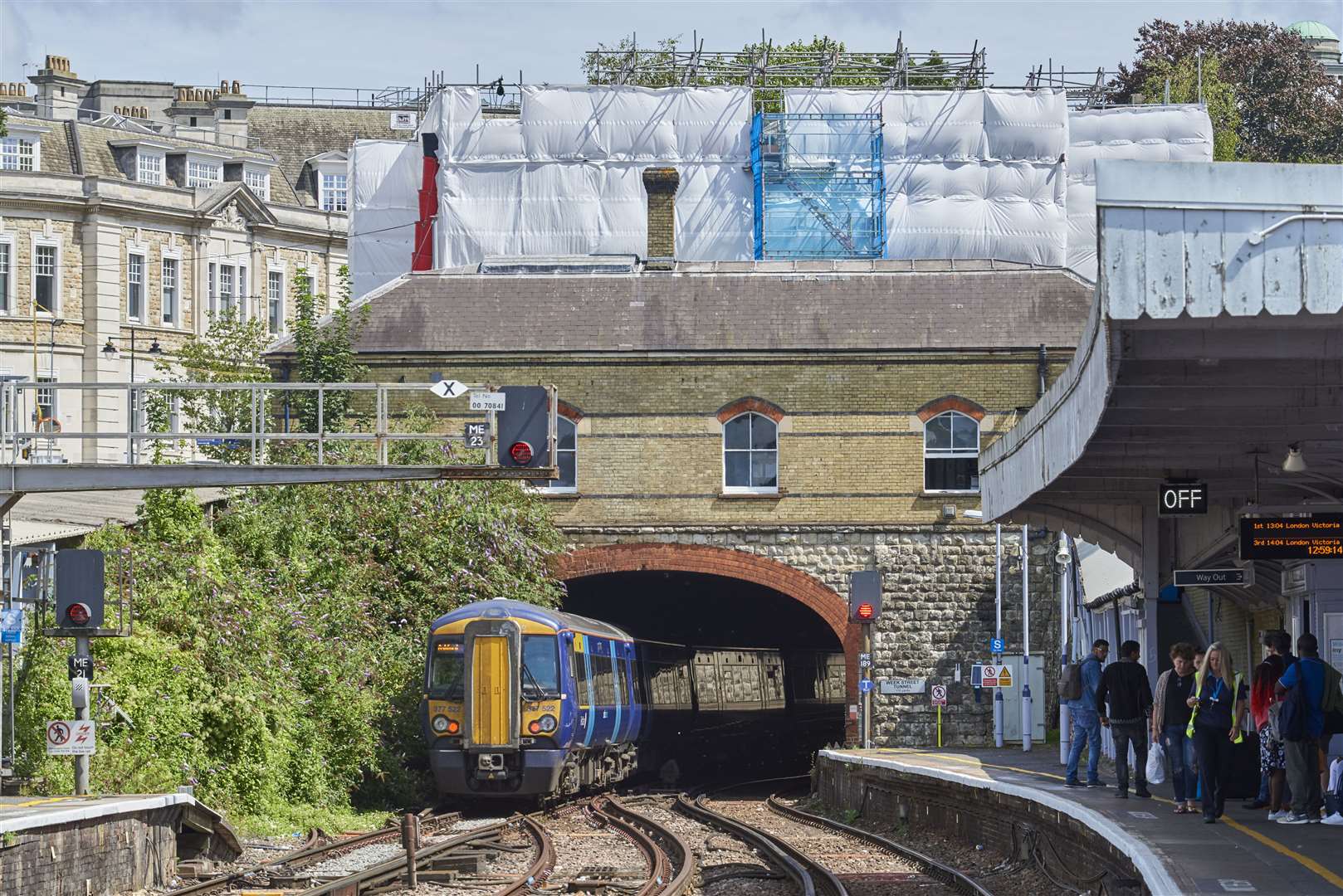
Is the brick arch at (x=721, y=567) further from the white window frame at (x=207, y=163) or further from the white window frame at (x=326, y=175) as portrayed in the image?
the white window frame at (x=326, y=175)

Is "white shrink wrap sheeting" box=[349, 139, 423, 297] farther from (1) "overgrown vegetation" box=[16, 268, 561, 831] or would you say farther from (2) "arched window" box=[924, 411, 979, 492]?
(2) "arched window" box=[924, 411, 979, 492]

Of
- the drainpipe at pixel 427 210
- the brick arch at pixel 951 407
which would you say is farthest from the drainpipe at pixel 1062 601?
the drainpipe at pixel 427 210

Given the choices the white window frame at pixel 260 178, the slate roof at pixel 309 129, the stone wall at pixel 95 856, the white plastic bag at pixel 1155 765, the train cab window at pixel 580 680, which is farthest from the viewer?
the slate roof at pixel 309 129

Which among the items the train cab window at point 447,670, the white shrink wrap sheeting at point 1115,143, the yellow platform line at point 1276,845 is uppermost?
the white shrink wrap sheeting at point 1115,143

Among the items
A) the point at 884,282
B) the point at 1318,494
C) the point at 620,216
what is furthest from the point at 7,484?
the point at 620,216

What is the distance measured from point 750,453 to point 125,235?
3085cm

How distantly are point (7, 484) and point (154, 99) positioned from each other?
58.5 m

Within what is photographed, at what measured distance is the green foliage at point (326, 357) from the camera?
35.5 meters

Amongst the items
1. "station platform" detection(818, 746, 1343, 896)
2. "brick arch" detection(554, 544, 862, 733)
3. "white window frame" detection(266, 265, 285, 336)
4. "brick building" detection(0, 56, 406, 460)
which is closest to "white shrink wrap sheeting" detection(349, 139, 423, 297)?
"brick building" detection(0, 56, 406, 460)

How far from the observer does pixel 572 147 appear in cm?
5488

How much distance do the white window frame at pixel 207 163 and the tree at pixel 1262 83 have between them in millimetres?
29453

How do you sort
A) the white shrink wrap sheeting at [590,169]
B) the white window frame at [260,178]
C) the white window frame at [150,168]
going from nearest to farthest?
the white shrink wrap sheeting at [590,169] → the white window frame at [150,168] → the white window frame at [260,178]

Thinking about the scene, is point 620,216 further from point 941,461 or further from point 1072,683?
point 1072,683

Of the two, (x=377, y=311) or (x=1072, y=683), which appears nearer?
(x=1072, y=683)
